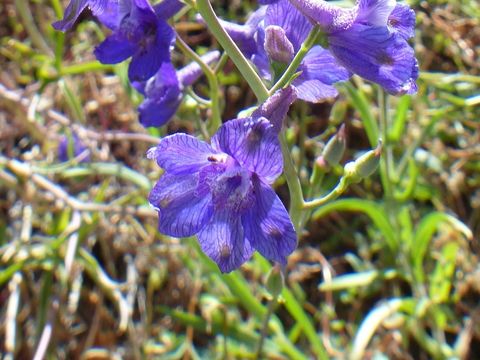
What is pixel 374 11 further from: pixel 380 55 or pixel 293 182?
pixel 293 182

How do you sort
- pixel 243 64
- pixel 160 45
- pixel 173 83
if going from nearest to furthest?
1. pixel 243 64
2. pixel 160 45
3. pixel 173 83

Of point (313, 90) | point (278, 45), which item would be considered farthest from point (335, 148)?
point (278, 45)

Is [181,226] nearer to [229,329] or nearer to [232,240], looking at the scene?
[232,240]

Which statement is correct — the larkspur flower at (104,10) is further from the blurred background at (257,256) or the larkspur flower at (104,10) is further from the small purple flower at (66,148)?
the small purple flower at (66,148)

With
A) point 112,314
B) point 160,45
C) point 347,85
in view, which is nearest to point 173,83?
point 160,45

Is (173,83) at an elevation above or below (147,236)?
above

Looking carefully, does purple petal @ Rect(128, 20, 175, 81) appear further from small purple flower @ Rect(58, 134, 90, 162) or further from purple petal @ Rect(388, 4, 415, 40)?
small purple flower @ Rect(58, 134, 90, 162)

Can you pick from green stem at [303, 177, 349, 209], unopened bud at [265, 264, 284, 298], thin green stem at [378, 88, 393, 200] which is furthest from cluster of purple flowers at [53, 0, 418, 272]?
Result: thin green stem at [378, 88, 393, 200]
